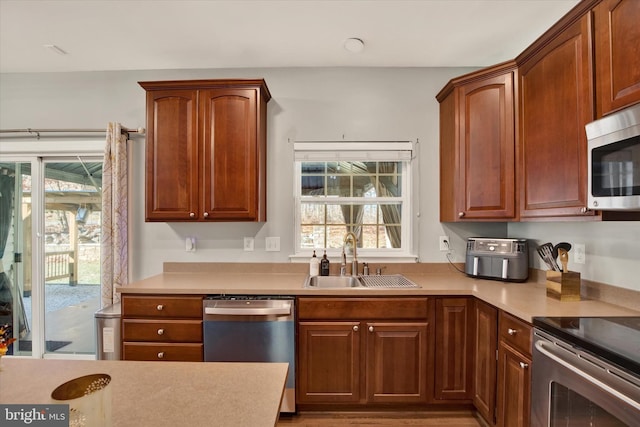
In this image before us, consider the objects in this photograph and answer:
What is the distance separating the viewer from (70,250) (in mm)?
2703

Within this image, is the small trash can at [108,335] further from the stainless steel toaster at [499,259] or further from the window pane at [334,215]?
the stainless steel toaster at [499,259]

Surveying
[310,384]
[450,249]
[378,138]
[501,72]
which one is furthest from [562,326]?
[378,138]

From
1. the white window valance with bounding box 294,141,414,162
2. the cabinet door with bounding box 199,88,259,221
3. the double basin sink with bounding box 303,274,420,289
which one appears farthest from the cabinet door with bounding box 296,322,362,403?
the white window valance with bounding box 294,141,414,162

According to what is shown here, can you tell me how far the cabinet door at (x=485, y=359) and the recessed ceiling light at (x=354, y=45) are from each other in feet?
6.60

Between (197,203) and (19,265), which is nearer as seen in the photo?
(197,203)

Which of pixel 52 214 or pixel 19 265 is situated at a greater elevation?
pixel 52 214

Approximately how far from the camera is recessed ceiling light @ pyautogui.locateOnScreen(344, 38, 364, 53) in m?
2.17

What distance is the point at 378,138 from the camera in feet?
8.41

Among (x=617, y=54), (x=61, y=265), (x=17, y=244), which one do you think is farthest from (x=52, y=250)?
(x=617, y=54)

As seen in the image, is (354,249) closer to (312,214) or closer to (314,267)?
(314,267)

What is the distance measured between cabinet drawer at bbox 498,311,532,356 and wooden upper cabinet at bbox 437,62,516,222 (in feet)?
2.36

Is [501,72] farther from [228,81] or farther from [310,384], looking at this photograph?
[310,384]

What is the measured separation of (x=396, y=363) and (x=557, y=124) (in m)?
1.74

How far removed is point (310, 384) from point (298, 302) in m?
0.56
